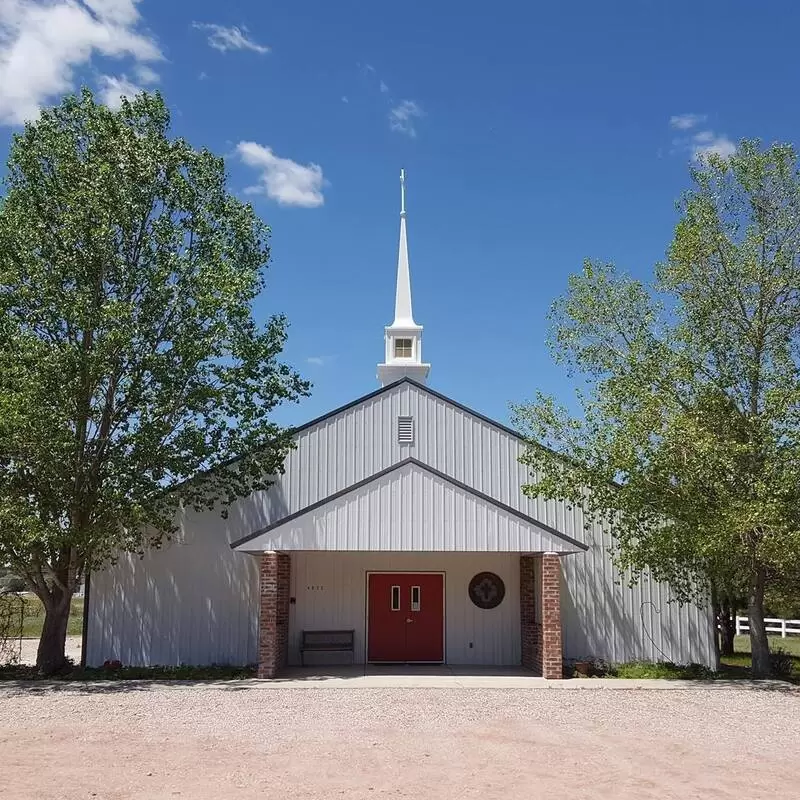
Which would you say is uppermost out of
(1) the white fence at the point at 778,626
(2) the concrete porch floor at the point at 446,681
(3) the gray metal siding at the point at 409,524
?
(3) the gray metal siding at the point at 409,524

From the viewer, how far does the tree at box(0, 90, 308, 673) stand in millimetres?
16047

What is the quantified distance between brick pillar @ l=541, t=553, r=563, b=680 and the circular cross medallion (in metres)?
2.94

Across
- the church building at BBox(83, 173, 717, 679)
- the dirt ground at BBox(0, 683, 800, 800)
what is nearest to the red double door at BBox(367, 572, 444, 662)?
the church building at BBox(83, 173, 717, 679)

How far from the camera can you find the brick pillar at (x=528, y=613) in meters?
18.0

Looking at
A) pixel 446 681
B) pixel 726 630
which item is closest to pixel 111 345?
pixel 446 681

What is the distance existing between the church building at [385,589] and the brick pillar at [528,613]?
0.05 meters

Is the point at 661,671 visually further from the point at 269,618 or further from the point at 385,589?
the point at 269,618

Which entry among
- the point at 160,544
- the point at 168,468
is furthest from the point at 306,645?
the point at 168,468

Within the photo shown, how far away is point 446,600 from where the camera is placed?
64.5ft

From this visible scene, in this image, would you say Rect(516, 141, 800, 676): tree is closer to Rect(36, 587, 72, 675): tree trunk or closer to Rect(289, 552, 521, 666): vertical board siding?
Rect(289, 552, 521, 666): vertical board siding

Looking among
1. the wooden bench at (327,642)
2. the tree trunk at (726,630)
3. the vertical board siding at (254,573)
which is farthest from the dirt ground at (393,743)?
the tree trunk at (726,630)

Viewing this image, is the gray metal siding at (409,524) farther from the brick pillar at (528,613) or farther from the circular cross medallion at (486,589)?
the circular cross medallion at (486,589)

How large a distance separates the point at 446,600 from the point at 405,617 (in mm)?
1019

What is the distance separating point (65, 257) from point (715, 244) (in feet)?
42.7
